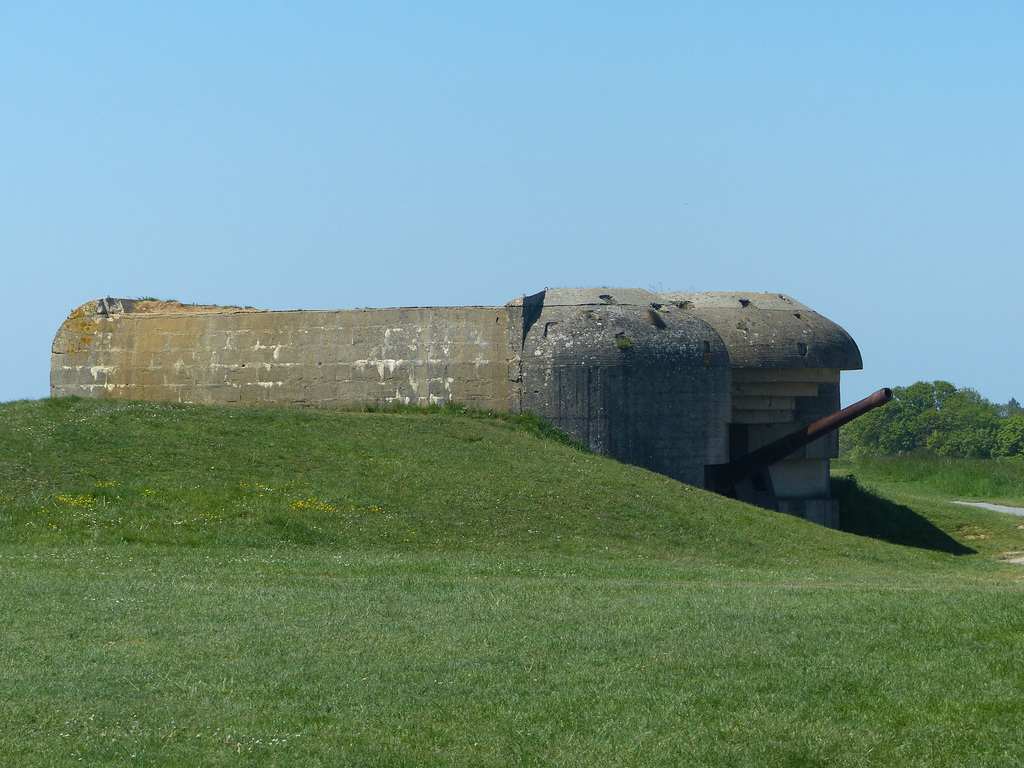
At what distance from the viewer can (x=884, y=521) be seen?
3055 centimetres

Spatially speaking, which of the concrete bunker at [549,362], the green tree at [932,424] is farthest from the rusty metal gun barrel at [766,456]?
the green tree at [932,424]

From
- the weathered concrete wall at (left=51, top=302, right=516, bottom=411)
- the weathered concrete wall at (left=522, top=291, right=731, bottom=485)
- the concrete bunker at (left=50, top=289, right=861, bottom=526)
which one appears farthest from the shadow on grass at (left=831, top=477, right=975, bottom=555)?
the weathered concrete wall at (left=51, top=302, right=516, bottom=411)

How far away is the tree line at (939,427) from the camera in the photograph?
2896 inches

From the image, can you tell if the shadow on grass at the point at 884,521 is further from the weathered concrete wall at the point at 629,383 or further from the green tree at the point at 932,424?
the green tree at the point at 932,424

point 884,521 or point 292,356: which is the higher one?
point 292,356

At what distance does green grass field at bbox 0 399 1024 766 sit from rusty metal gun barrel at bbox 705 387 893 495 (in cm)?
602

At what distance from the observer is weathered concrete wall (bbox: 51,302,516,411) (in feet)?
86.6

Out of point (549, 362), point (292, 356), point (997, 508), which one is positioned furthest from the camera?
point (997, 508)

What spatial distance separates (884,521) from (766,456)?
14.5 feet

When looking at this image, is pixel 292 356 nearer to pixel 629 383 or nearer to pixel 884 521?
pixel 629 383

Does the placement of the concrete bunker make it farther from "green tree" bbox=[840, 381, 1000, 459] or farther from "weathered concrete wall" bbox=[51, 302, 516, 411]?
"green tree" bbox=[840, 381, 1000, 459]

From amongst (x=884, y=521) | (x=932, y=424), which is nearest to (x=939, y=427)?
(x=932, y=424)

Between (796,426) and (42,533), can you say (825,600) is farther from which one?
(796,426)

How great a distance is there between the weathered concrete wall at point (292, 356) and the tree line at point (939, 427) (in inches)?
1941
